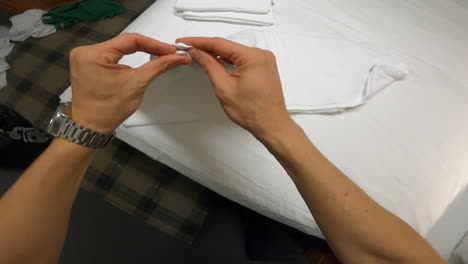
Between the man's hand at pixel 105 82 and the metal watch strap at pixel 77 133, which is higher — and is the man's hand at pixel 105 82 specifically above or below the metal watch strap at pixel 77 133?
above

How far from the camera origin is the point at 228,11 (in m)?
0.93

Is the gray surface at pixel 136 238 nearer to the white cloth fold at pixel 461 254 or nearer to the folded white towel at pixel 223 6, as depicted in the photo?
the white cloth fold at pixel 461 254

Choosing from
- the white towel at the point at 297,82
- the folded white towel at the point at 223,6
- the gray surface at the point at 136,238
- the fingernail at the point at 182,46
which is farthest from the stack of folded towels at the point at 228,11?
the gray surface at the point at 136,238

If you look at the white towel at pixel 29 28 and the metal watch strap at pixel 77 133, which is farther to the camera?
the white towel at pixel 29 28

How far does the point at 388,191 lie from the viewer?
0.75 metres

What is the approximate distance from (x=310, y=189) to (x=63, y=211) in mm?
496

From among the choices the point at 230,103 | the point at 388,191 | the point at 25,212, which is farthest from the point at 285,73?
the point at 25,212

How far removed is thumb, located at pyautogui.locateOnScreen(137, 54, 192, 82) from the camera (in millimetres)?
635

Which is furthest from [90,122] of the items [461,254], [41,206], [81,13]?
[81,13]

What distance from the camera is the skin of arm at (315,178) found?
1.83 ft

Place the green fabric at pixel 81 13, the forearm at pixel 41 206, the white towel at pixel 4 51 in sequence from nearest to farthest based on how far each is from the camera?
the forearm at pixel 41 206, the white towel at pixel 4 51, the green fabric at pixel 81 13

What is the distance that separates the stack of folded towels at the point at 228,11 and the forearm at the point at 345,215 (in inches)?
18.7

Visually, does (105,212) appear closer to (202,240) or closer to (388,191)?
(202,240)

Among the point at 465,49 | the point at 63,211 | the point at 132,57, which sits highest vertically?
the point at 465,49
